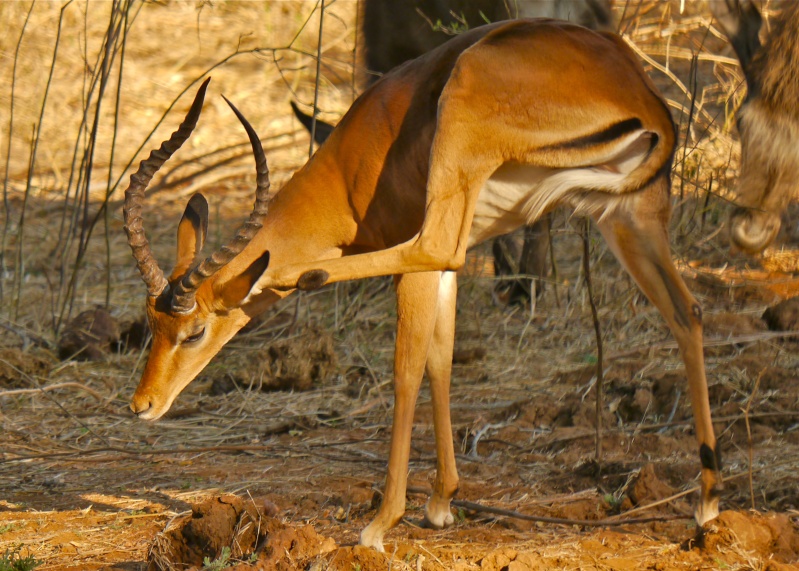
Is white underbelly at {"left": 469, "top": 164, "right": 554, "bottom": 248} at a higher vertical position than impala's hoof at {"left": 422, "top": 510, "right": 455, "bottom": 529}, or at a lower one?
higher

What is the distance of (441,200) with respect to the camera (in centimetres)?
424

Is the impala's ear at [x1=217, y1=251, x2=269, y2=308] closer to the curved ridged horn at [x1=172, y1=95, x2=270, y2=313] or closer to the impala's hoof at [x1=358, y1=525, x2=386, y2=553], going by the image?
the curved ridged horn at [x1=172, y1=95, x2=270, y2=313]

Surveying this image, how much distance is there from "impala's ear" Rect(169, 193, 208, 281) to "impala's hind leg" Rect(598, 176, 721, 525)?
1.96m

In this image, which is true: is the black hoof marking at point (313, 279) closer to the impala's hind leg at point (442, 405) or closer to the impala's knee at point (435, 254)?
the impala's knee at point (435, 254)

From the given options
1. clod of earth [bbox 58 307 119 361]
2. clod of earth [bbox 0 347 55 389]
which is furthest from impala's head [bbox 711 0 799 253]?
clod of earth [bbox 58 307 119 361]

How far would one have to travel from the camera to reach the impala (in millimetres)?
7242

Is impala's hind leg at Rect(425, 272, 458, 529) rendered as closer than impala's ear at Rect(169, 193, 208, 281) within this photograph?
Yes

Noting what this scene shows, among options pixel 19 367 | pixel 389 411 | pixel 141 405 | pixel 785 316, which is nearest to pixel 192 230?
pixel 141 405

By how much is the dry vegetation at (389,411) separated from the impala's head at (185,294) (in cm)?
58

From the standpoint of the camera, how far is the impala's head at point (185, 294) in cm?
457

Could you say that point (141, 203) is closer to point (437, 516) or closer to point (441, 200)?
point (441, 200)

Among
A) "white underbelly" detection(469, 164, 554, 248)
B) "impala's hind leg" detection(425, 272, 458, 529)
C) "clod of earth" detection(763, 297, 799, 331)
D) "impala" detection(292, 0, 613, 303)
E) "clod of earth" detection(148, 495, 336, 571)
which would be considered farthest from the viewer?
"impala" detection(292, 0, 613, 303)

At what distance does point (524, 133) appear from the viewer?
430cm

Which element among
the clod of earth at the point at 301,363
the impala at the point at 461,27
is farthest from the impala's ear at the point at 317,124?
the clod of earth at the point at 301,363
